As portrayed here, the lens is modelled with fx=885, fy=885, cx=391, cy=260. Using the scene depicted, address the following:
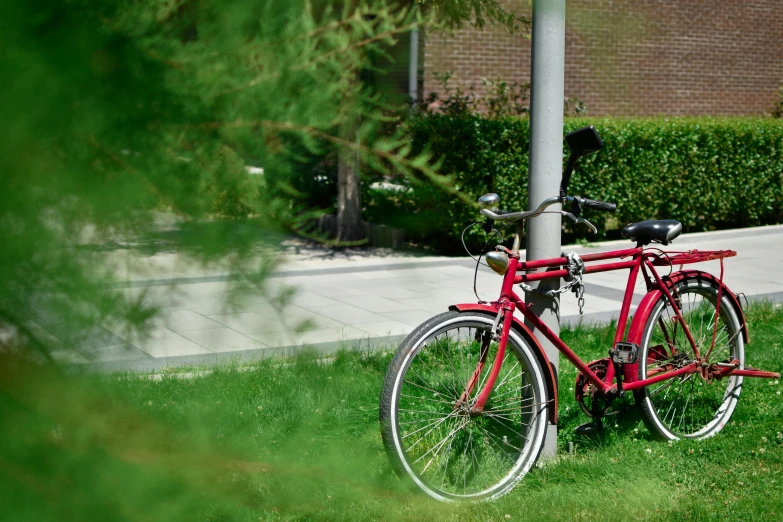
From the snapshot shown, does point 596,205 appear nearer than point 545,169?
Yes

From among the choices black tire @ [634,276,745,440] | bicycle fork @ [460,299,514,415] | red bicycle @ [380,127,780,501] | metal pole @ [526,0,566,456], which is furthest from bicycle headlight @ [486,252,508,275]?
black tire @ [634,276,745,440]

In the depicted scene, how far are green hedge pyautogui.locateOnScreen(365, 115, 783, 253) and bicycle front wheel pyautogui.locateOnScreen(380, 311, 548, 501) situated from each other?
5.46 m

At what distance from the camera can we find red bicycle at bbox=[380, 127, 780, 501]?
3.22m

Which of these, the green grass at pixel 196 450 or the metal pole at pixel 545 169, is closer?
the green grass at pixel 196 450

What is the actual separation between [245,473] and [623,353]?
3121 millimetres

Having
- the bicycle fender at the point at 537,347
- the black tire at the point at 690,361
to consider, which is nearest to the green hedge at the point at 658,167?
the black tire at the point at 690,361

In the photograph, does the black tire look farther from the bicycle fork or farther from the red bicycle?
the bicycle fork

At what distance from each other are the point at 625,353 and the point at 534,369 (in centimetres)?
51

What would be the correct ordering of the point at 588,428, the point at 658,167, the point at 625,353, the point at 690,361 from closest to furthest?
the point at 625,353, the point at 588,428, the point at 690,361, the point at 658,167

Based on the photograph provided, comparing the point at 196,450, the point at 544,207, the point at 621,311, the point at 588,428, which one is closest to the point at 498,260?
the point at 544,207

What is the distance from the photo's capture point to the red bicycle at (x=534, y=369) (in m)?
3.22

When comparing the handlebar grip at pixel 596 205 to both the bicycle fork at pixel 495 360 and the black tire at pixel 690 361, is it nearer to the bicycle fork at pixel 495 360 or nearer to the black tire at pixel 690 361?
the bicycle fork at pixel 495 360

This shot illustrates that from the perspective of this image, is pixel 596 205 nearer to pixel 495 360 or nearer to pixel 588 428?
pixel 495 360

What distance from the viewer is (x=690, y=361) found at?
3971mm
